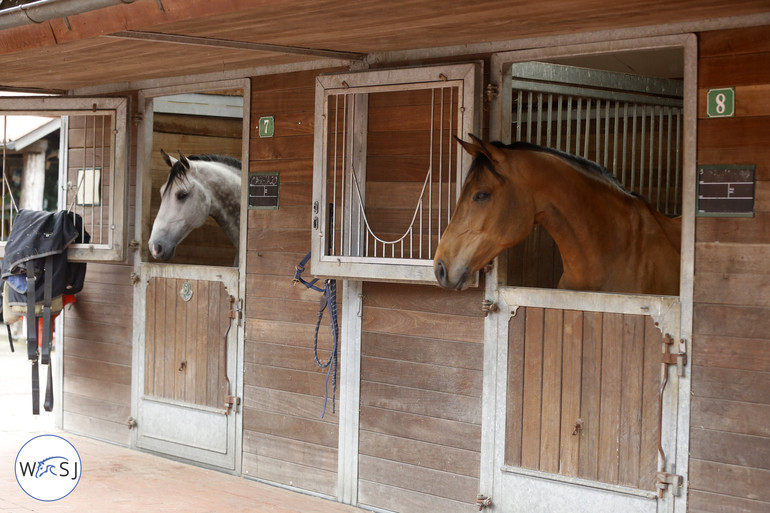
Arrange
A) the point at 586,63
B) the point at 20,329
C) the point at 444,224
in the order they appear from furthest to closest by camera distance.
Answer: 1. the point at 20,329
2. the point at 586,63
3. the point at 444,224

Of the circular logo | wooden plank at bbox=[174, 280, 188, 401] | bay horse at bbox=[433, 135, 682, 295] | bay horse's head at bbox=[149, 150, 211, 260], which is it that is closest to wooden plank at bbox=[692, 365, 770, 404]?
bay horse at bbox=[433, 135, 682, 295]

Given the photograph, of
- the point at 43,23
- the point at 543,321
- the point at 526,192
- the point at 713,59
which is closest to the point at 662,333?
the point at 543,321

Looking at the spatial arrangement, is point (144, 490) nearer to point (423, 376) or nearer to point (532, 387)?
point (423, 376)

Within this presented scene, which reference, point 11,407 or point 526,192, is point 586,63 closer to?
point 526,192

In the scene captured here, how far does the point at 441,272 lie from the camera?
332cm

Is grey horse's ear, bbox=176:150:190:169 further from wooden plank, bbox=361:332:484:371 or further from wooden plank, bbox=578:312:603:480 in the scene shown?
wooden plank, bbox=578:312:603:480

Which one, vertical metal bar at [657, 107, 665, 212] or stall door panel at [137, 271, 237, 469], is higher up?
vertical metal bar at [657, 107, 665, 212]

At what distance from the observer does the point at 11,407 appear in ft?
21.2

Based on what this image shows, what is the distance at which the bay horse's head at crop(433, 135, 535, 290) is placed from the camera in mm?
3322

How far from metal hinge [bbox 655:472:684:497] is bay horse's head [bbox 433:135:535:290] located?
2.98 feet

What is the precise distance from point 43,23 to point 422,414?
2.09 meters

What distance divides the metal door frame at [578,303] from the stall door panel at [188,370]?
1.53 m

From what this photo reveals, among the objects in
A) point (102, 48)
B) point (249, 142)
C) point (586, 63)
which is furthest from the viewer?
point (586, 63)

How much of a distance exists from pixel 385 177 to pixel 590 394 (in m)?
1.21
